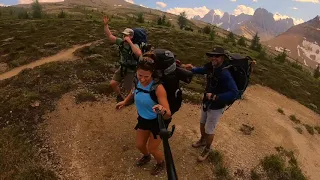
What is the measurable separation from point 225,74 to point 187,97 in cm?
765

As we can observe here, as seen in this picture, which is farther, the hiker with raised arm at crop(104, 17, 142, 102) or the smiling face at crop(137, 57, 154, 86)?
the hiker with raised arm at crop(104, 17, 142, 102)

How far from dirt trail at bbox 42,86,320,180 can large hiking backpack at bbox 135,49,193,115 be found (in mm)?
3336

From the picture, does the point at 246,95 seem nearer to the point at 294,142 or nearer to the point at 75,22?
the point at 294,142

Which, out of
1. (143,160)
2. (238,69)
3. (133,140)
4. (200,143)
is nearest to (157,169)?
(143,160)

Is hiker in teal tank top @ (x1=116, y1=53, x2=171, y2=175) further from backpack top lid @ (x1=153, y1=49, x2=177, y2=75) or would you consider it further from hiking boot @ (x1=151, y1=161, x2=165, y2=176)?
hiking boot @ (x1=151, y1=161, x2=165, y2=176)

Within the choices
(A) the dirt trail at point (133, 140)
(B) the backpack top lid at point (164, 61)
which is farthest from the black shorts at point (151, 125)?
(A) the dirt trail at point (133, 140)

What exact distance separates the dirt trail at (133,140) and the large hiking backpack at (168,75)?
334 centimetres

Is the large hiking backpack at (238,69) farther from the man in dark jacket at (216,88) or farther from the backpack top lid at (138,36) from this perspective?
the backpack top lid at (138,36)

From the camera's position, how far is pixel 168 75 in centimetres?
619

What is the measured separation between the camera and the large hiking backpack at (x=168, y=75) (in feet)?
19.9

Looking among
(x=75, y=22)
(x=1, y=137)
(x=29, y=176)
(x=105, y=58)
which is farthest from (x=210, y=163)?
(x=75, y=22)

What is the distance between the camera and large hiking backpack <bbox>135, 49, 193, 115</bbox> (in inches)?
239

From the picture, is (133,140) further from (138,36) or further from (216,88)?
(216,88)

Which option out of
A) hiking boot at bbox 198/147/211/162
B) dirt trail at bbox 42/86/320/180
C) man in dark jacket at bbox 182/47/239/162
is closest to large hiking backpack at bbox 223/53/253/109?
man in dark jacket at bbox 182/47/239/162
